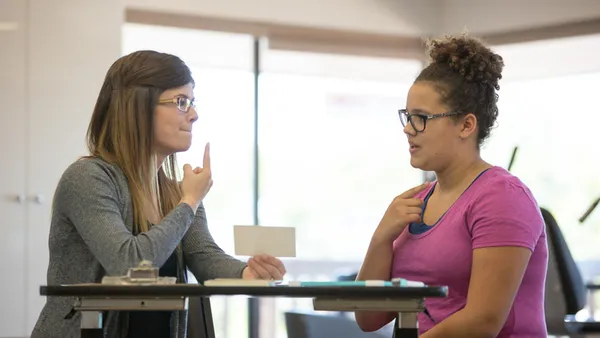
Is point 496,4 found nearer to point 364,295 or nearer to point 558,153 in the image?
point 558,153

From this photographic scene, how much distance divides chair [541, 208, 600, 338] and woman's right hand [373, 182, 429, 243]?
112 centimetres

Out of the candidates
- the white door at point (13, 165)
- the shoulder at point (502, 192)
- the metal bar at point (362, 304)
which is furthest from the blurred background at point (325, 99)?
the metal bar at point (362, 304)

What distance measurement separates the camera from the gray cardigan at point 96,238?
1.79 meters

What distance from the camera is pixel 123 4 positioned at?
4664 millimetres

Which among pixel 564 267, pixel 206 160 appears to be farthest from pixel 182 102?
pixel 564 267

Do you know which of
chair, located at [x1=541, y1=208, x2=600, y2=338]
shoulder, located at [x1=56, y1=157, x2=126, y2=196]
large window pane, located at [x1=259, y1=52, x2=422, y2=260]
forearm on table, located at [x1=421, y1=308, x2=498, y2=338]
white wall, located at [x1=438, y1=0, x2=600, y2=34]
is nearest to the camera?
forearm on table, located at [x1=421, y1=308, x2=498, y2=338]

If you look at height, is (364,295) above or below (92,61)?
below

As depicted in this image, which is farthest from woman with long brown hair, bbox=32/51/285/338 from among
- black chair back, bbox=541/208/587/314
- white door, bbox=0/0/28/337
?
white door, bbox=0/0/28/337

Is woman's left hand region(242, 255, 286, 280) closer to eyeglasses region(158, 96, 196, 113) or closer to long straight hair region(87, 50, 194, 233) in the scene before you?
long straight hair region(87, 50, 194, 233)

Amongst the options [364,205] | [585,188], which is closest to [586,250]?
[585,188]

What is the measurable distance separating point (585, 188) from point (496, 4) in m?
1.13

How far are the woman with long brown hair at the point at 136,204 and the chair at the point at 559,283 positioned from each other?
1.25 m

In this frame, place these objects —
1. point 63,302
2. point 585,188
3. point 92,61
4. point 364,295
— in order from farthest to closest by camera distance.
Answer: point 585,188 < point 92,61 < point 63,302 < point 364,295

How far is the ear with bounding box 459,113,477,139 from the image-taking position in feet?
6.46
